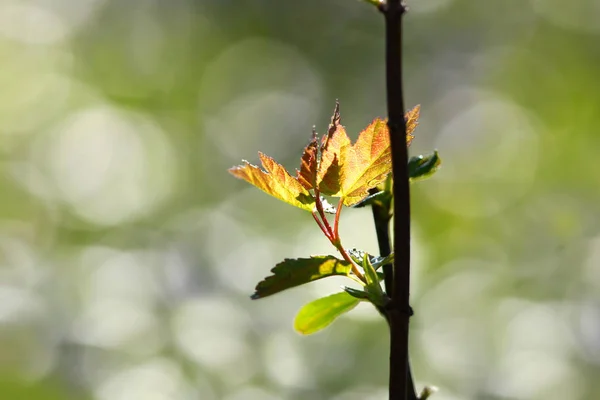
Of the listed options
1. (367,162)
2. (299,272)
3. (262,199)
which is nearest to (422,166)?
(367,162)

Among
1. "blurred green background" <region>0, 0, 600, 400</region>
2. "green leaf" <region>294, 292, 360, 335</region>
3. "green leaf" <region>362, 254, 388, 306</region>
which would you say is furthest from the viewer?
"blurred green background" <region>0, 0, 600, 400</region>

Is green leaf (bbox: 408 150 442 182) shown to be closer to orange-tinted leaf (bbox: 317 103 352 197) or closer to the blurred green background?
orange-tinted leaf (bbox: 317 103 352 197)

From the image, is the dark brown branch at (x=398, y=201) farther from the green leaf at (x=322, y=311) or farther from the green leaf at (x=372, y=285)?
the green leaf at (x=322, y=311)

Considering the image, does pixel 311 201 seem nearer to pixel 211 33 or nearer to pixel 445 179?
pixel 445 179

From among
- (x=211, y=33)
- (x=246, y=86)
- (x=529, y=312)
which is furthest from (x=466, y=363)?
(x=211, y=33)

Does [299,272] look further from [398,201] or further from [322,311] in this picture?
[398,201]

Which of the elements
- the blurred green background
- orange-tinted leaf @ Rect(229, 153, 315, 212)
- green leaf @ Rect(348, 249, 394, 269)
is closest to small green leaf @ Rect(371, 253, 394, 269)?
green leaf @ Rect(348, 249, 394, 269)

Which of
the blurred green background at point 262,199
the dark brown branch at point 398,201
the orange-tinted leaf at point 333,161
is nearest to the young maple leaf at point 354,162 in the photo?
the orange-tinted leaf at point 333,161

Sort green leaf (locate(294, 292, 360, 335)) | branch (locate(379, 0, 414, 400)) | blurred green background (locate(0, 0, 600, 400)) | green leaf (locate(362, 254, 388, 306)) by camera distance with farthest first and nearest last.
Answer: blurred green background (locate(0, 0, 600, 400)), green leaf (locate(294, 292, 360, 335)), green leaf (locate(362, 254, 388, 306)), branch (locate(379, 0, 414, 400))
